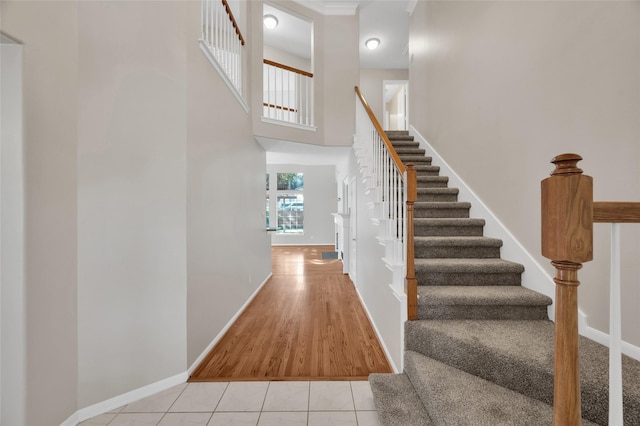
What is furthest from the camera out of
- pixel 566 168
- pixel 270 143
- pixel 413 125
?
pixel 413 125

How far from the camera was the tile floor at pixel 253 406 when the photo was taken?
1.69m

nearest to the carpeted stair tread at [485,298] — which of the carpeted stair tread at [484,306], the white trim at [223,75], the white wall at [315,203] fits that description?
the carpeted stair tread at [484,306]

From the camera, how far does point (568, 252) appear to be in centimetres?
70

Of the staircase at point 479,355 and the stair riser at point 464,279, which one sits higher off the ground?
the stair riser at point 464,279

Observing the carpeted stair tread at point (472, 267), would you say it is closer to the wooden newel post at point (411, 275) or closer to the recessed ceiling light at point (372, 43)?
the wooden newel post at point (411, 275)

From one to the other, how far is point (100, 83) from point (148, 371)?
1.96 meters

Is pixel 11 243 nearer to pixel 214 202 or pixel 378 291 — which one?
pixel 214 202

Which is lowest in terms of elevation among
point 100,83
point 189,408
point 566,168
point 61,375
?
point 189,408

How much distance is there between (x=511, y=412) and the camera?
1243 millimetres

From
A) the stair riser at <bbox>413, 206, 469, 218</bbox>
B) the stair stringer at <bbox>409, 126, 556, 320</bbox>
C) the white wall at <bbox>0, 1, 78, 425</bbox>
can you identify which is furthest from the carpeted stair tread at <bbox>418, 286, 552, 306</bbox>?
the white wall at <bbox>0, 1, 78, 425</bbox>

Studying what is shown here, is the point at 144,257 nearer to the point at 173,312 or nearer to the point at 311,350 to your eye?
the point at 173,312

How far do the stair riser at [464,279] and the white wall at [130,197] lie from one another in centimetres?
186

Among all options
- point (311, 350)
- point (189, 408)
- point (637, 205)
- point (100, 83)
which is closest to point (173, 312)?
point (189, 408)

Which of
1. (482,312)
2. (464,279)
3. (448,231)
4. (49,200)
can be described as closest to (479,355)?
(482,312)
